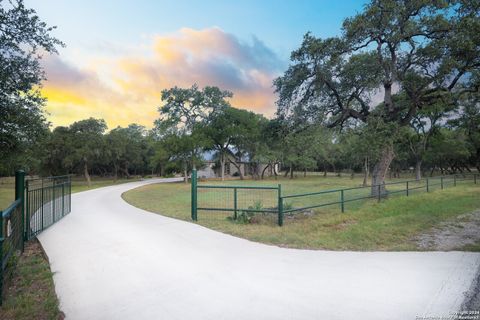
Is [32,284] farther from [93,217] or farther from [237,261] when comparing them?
[93,217]

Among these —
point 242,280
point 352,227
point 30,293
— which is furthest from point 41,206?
point 352,227

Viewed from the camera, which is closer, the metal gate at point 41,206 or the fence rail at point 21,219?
the fence rail at point 21,219

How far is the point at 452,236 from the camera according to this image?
23.7ft

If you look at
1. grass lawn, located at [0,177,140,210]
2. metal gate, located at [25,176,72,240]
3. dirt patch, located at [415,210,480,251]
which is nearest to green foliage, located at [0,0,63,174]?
metal gate, located at [25,176,72,240]

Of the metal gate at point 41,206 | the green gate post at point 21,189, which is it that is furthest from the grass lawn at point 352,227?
the green gate post at point 21,189

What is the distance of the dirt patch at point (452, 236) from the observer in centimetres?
633

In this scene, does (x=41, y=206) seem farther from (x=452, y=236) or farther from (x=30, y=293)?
(x=452, y=236)

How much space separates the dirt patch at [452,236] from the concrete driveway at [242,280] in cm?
79

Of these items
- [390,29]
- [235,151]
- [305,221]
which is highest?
[390,29]

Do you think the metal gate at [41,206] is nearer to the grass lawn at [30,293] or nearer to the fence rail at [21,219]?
the fence rail at [21,219]

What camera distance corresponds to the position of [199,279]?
4516 millimetres

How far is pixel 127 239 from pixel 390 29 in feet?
50.3

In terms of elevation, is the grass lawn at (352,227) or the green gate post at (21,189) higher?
the green gate post at (21,189)

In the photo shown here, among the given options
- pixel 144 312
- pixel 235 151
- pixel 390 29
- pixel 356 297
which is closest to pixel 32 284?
pixel 144 312
